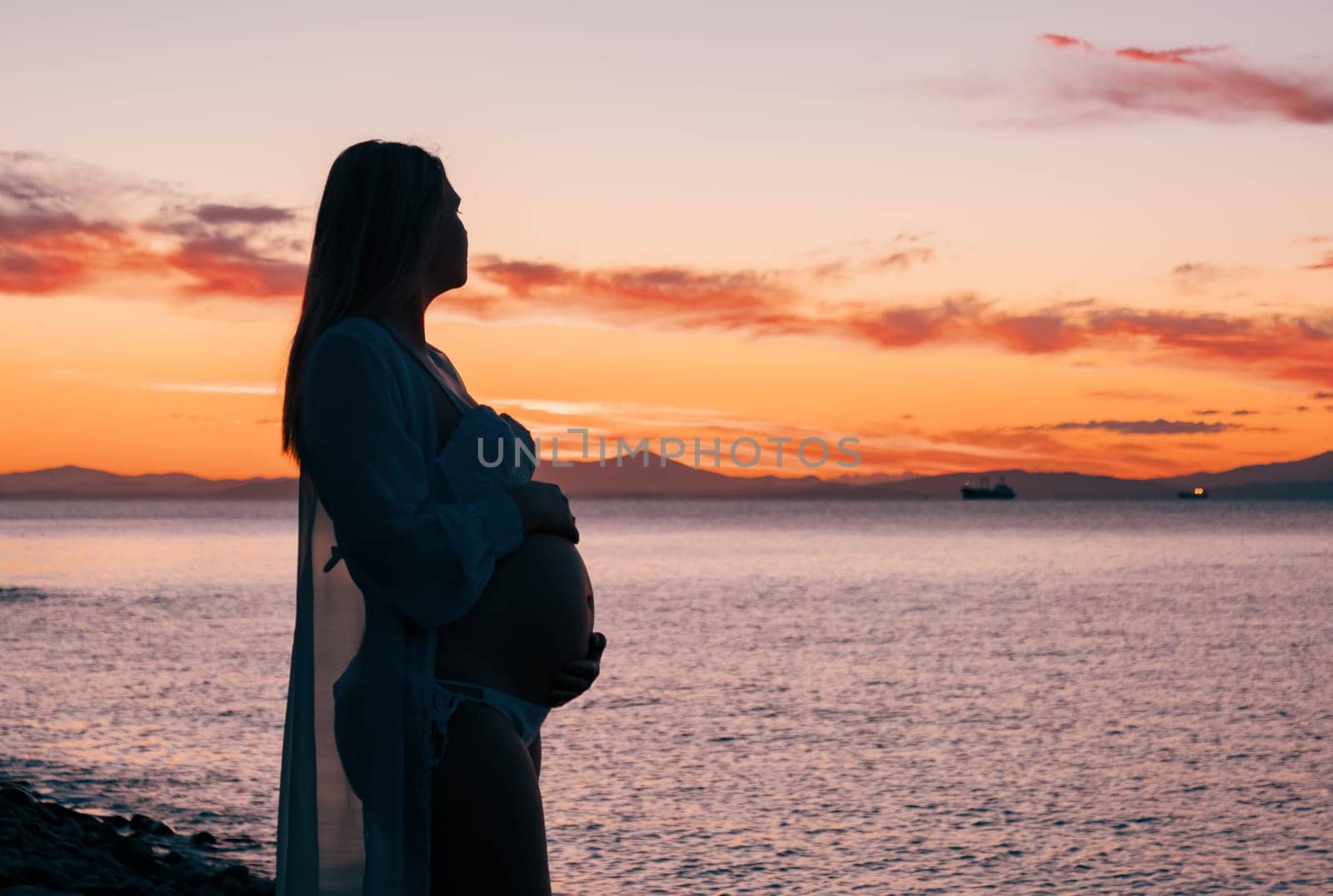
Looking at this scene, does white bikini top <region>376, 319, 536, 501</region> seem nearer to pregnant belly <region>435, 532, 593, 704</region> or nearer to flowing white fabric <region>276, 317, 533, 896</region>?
flowing white fabric <region>276, 317, 533, 896</region>

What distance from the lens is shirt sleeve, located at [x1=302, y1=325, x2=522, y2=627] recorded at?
7.54ft

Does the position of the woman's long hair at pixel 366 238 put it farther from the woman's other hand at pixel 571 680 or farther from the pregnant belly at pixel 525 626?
the woman's other hand at pixel 571 680

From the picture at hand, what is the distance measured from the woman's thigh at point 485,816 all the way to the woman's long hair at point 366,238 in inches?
26.8

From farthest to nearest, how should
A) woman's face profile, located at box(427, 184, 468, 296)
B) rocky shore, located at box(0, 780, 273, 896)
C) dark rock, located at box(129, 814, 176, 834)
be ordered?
dark rock, located at box(129, 814, 176, 834), rocky shore, located at box(0, 780, 273, 896), woman's face profile, located at box(427, 184, 468, 296)

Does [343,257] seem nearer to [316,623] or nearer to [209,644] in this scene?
[316,623]

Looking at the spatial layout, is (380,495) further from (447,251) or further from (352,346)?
(447,251)

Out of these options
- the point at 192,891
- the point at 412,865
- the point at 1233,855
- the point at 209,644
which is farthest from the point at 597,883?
the point at 209,644

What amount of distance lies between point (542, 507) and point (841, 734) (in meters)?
16.4

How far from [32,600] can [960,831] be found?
4076 cm

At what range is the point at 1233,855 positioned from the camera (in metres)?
12.2

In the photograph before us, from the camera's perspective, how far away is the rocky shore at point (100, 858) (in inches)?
309

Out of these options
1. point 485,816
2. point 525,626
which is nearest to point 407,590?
point 525,626

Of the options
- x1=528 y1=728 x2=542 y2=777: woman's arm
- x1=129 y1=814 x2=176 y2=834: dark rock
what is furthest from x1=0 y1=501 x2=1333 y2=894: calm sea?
x1=528 y1=728 x2=542 y2=777: woman's arm

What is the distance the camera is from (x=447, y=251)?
2.62 meters
